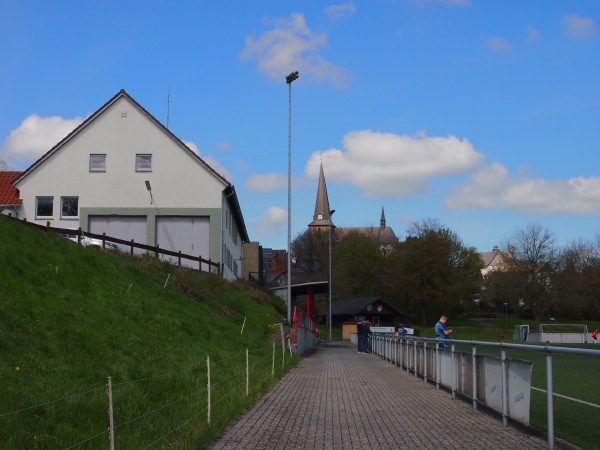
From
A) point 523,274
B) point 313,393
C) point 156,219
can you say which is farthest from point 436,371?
point 523,274

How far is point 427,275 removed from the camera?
86938 mm

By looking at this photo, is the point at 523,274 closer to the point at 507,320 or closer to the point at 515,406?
the point at 507,320

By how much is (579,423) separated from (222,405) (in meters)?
5.36

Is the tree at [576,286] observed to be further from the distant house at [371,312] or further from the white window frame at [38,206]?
the white window frame at [38,206]

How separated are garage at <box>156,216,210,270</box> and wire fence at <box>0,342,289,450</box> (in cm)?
2451

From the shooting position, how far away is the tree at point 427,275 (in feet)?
285

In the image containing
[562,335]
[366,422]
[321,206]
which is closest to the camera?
[366,422]

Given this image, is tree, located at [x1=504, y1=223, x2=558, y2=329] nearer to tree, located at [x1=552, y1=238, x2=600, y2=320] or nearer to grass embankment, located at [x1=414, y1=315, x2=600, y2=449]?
tree, located at [x1=552, y1=238, x2=600, y2=320]

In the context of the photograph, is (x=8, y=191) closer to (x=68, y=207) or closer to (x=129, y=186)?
(x=68, y=207)

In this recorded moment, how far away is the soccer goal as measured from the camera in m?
68.5

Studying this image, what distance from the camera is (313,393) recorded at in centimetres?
1463

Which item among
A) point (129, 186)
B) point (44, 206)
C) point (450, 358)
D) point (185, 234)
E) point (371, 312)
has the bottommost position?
point (450, 358)

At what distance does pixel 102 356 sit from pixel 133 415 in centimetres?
285

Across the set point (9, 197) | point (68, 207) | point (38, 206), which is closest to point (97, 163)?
point (68, 207)
